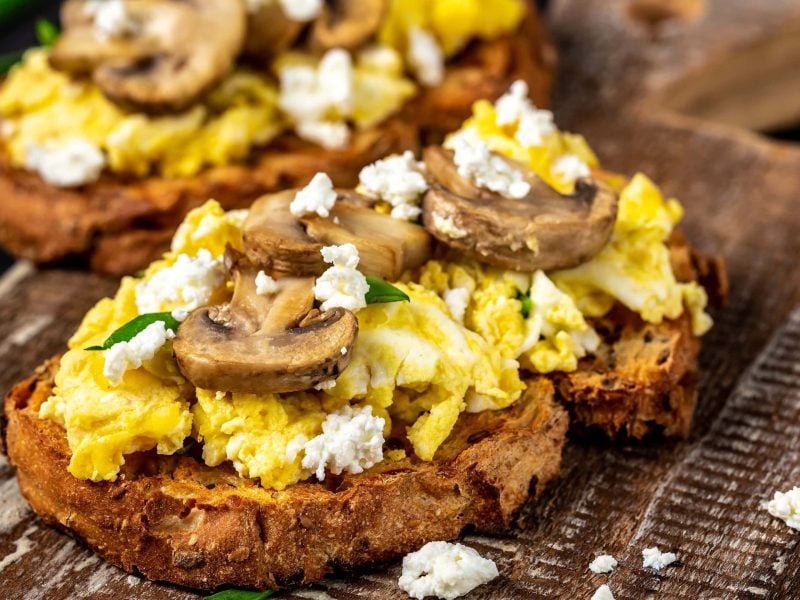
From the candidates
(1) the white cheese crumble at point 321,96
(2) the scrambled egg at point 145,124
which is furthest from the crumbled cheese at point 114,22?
(1) the white cheese crumble at point 321,96

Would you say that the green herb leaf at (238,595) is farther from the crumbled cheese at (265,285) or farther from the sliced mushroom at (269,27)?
the sliced mushroom at (269,27)

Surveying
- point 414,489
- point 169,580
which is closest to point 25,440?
point 169,580

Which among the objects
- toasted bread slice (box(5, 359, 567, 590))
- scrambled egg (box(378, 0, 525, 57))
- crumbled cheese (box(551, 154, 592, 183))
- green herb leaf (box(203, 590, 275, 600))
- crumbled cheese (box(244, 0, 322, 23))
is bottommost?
green herb leaf (box(203, 590, 275, 600))

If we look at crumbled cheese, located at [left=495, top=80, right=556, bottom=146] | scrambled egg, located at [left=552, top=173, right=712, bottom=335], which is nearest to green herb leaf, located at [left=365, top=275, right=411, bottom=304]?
scrambled egg, located at [left=552, top=173, right=712, bottom=335]

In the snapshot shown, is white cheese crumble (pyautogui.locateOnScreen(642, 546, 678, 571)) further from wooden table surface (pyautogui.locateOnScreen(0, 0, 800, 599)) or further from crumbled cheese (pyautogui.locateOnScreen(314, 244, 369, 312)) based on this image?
crumbled cheese (pyautogui.locateOnScreen(314, 244, 369, 312))

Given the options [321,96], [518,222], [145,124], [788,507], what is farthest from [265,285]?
[321,96]

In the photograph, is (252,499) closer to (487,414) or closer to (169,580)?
(169,580)
